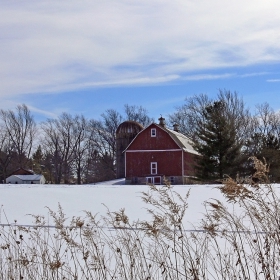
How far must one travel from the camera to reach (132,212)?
1314cm

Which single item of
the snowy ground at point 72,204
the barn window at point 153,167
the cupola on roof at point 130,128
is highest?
the cupola on roof at point 130,128

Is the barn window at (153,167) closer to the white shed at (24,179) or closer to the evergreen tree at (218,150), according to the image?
the evergreen tree at (218,150)

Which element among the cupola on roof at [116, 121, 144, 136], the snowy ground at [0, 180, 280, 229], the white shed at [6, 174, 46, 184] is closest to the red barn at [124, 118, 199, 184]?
the cupola on roof at [116, 121, 144, 136]

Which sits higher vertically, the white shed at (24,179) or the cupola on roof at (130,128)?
the cupola on roof at (130,128)

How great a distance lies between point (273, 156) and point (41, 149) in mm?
40038

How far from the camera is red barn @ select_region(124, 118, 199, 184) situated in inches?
1869

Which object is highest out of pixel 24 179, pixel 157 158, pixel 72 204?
pixel 157 158

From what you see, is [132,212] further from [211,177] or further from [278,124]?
[278,124]

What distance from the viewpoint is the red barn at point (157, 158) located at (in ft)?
156

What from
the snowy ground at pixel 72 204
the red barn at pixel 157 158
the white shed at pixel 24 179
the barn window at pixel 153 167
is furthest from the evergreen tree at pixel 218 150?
the white shed at pixel 24 179

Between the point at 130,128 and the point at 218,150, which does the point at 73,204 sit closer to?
the point at 218,150

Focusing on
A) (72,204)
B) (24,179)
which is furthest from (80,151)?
(72,204)

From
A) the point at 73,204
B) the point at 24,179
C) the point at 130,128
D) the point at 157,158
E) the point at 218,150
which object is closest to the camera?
the point at 73,204

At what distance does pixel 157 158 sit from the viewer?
48.1 m
